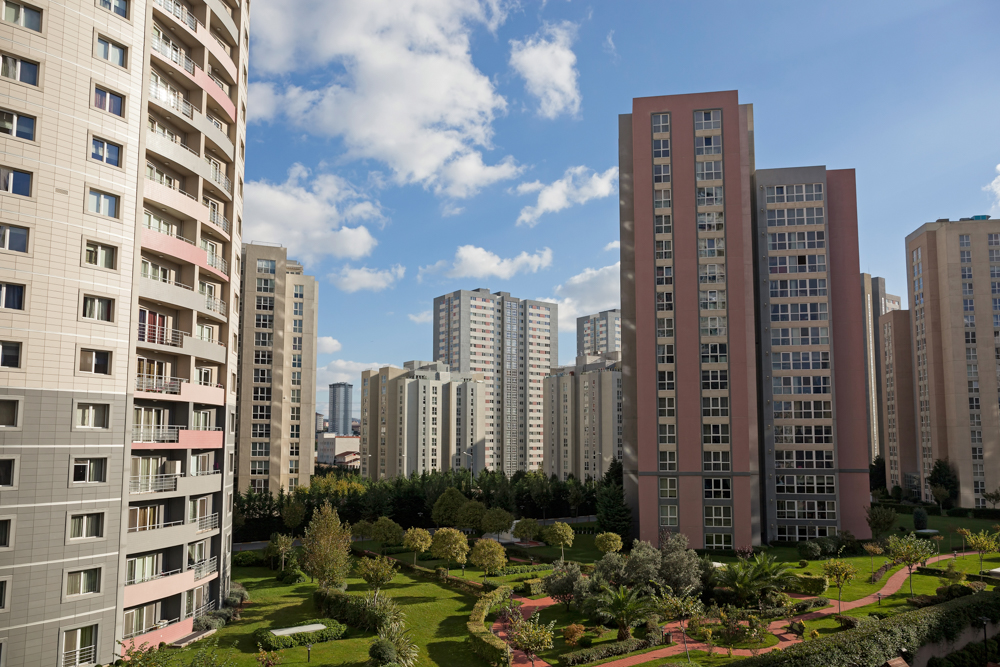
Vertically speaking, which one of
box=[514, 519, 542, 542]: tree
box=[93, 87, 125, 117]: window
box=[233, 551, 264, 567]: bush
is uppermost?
box=[93, 87, 125, 117]: window

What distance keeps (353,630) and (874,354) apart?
466 ft

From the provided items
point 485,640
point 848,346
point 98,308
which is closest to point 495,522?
point 485,640

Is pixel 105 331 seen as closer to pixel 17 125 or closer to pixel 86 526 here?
pixel 86 526

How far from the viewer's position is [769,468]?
64.4 meters

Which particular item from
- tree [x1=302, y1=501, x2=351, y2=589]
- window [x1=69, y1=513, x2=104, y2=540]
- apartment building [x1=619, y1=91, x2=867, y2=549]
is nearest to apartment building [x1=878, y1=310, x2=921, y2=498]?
apartment building [x1=619, y1=91, x2=867, y2=549]

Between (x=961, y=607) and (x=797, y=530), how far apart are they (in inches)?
1142

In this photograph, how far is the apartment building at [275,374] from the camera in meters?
78.6

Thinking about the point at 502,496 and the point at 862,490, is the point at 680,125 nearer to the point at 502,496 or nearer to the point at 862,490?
the point at 862,490

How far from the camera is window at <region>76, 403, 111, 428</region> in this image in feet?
98.2

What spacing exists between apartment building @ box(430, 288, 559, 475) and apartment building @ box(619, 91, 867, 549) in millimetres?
93801

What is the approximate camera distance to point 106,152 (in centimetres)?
3170

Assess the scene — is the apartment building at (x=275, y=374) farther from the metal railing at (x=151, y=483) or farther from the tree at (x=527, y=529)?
the metal railing at (x=151, y=483)

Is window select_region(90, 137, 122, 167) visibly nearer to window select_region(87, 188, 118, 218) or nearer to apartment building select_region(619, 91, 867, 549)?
window select_region(87, 188, 118, 218)

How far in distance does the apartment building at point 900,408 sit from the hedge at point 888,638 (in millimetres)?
73727
